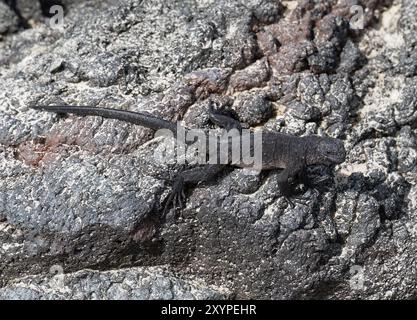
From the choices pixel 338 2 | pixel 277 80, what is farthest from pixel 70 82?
pixel 338 2

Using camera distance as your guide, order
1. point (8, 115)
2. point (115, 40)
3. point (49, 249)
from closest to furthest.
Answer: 1. point (49, 249)
2. point (8, 115)
3. point (115, 40)

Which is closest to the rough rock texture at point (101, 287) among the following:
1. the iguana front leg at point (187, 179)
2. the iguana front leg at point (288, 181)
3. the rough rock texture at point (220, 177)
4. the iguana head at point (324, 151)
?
the rough rock texture at point (220, 177)

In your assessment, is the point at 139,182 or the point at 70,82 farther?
the point at 70,82

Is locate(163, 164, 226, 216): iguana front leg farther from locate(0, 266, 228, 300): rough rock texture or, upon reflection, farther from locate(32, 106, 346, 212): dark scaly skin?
locate(0, 266, 228, 300): rough rock texture

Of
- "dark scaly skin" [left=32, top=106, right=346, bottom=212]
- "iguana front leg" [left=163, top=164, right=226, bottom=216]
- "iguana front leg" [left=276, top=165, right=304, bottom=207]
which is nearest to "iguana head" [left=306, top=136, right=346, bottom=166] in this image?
"dark scaly skin" [left=32, top=106, right=346, bottom=212]

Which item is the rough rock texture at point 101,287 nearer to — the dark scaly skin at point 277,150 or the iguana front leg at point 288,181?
the dark scaly skin at point 277,150

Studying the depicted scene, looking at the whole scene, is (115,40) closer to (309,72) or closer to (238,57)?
(238,57)
